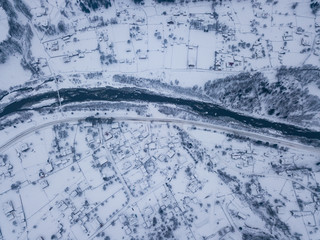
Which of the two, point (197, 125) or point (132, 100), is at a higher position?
point (132, 100)

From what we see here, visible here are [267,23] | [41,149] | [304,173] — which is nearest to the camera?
[304,173]

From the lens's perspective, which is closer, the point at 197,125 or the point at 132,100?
the point at 197,125

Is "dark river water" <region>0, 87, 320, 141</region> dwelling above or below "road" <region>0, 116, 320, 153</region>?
above

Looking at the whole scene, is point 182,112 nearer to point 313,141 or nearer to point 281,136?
point 281,136

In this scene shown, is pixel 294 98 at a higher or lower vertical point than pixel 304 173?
higher

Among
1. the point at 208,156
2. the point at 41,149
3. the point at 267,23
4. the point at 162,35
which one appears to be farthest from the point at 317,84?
the point at 41,149

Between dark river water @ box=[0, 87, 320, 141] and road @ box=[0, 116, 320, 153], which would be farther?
dark river water @ box=[0, 87, 320, 141]

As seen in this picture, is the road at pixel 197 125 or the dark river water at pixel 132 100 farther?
the dark river water at pixel 132 100

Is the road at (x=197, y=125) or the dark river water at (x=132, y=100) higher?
the dark river water at (x=132, y=100)
